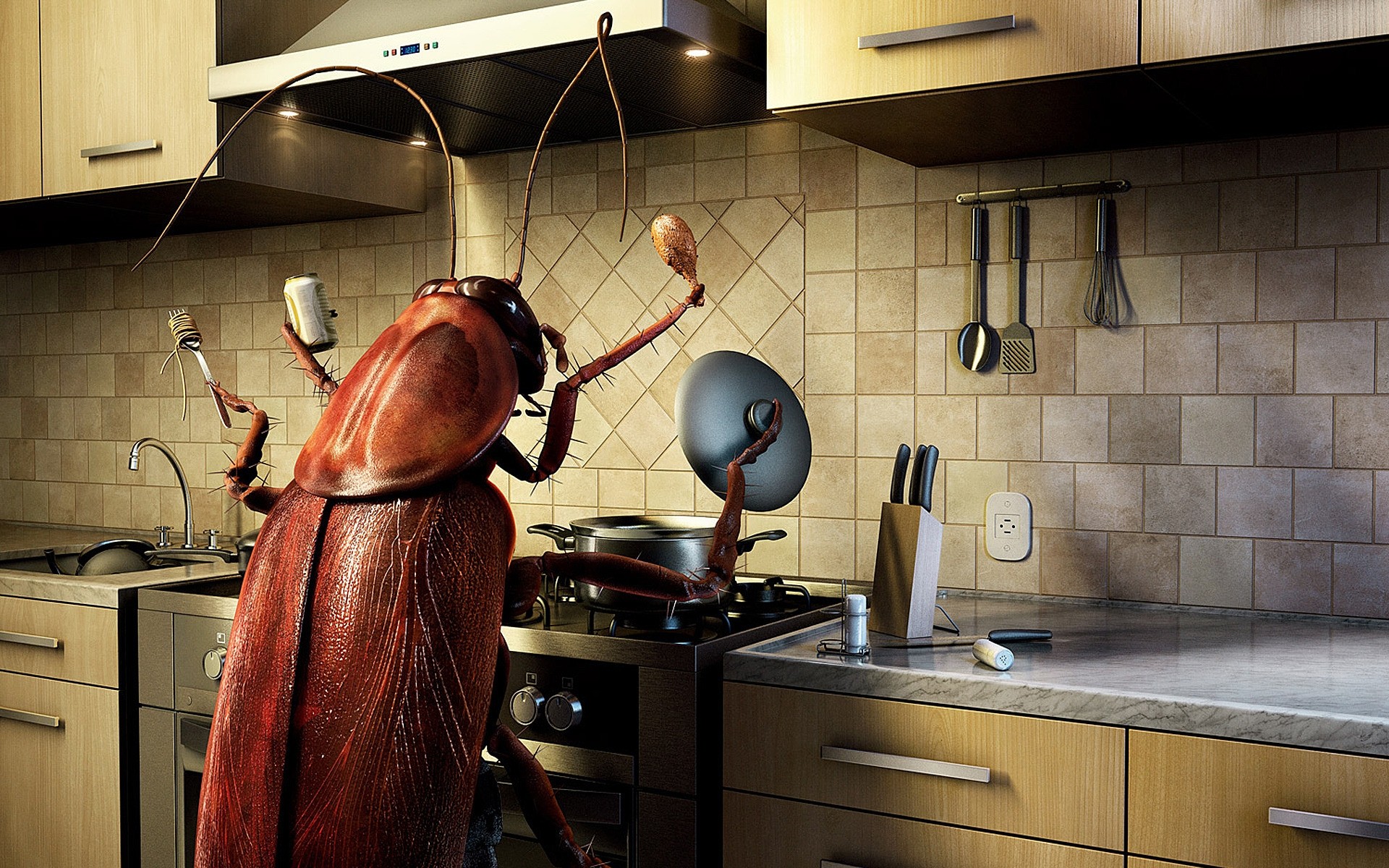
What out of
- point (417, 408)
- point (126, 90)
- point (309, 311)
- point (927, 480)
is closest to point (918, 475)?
point (927, 480)

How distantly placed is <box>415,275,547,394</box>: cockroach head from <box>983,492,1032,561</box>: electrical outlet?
3.40 ft

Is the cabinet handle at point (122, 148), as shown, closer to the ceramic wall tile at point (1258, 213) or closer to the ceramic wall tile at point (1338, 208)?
the ceramic wall tile at point (1258, 213)

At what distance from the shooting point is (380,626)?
1004mm

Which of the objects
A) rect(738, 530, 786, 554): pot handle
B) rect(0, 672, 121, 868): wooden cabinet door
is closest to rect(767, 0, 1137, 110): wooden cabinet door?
rect(738, 530, 786, 554): pot handle

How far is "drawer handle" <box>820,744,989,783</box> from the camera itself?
4.58 ft

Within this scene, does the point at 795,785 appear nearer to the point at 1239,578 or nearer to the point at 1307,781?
the point at 1307,781

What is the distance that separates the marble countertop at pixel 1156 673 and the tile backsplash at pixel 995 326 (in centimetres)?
13

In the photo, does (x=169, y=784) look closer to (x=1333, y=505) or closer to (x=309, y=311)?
(x=309, y=311)

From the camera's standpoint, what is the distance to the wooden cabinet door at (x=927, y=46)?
1498mm

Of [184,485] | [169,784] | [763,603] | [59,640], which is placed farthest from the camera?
[184,485]

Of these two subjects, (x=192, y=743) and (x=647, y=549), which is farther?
(x=192, y=743)

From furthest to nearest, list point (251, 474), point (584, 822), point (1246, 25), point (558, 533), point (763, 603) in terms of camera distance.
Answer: point (558, 533) < point (763, 603) < point (584, 822) < point (251, 474) < point (1246, 25)

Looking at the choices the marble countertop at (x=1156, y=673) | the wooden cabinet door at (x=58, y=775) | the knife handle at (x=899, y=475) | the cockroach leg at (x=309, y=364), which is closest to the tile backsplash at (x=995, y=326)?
the marble countertop at (x=1156, y=673)

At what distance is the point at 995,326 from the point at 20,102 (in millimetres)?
2140
